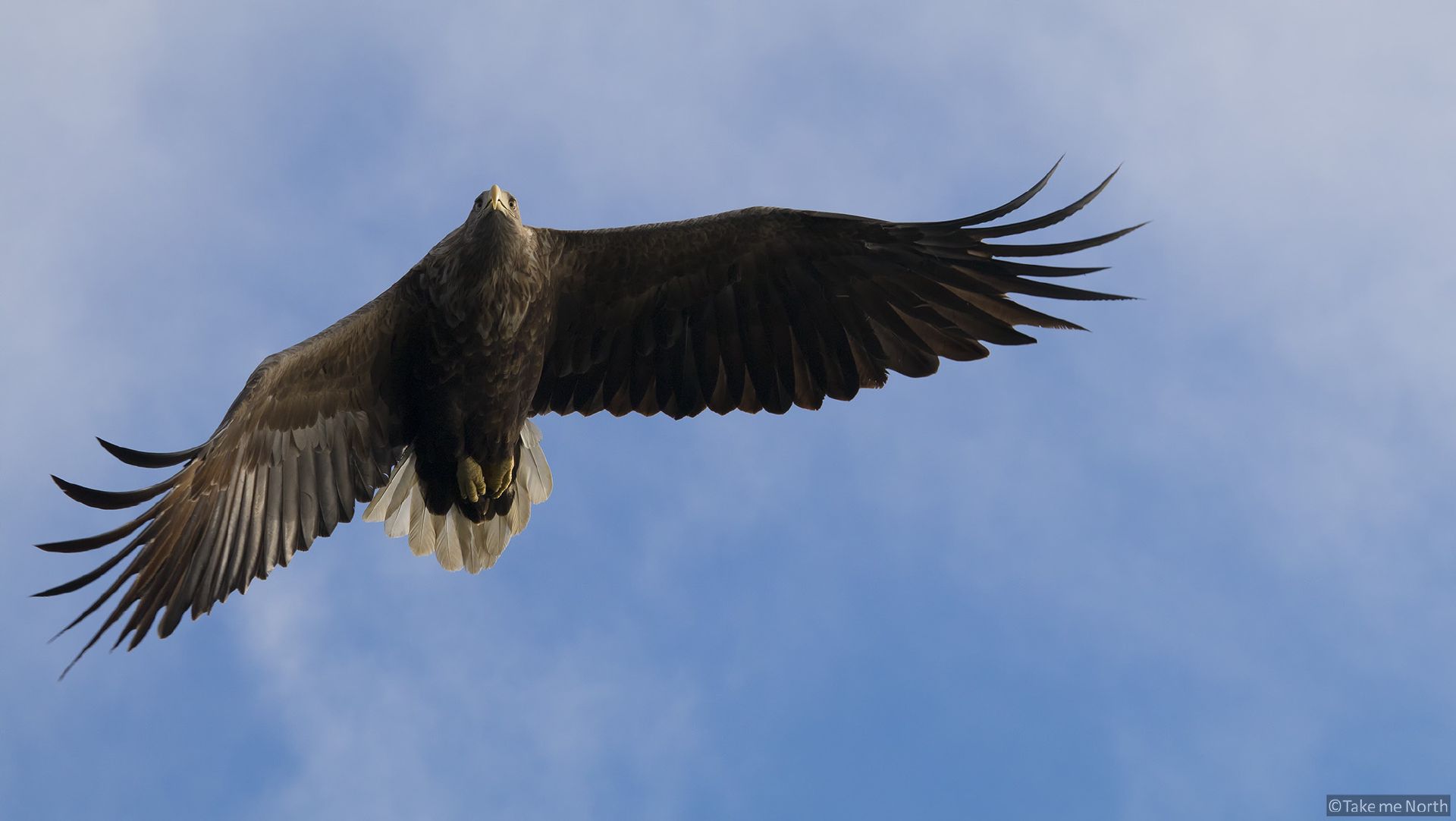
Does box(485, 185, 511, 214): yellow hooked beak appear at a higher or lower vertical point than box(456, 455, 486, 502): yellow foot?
higher

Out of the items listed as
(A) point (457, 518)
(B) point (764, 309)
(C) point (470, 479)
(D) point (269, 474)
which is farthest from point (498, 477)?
(B) point (764, 309)

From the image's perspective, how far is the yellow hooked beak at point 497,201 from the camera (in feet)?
25.9

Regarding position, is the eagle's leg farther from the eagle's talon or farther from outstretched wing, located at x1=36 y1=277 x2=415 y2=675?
outstretched wing, located at x1=36 y1=277 x2=415 y2=675

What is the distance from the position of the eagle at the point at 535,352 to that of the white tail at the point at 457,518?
18mm

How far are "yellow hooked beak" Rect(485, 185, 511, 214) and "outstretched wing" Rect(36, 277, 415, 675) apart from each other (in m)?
0.63

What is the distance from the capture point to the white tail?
342 inches

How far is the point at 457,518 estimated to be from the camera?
8797 millimetres

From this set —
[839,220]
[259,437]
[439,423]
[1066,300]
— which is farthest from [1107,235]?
[259,437]

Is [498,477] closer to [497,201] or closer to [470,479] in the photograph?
[470,479]

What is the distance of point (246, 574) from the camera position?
7.61 meters

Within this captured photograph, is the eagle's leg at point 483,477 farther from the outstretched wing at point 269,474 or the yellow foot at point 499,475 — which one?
the outstretched wing at point 269,474

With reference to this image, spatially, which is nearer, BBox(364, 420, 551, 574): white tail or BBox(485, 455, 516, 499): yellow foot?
BBox(485, 455, 516, 499): yellow foot

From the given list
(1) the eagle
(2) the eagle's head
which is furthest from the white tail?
(2) the eagle's head

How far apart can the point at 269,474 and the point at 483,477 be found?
1.14 meters
